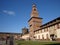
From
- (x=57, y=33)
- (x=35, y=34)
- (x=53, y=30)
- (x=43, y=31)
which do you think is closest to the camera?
(x=57, y=33)

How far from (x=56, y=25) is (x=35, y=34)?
20563 millimetres

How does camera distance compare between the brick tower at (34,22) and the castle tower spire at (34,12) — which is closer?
the brick tower at (34,22)

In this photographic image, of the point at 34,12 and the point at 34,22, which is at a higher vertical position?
the point at 34,12

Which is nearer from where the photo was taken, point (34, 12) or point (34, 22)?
point (34, 22)

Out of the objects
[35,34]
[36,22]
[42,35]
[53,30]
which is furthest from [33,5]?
[53,30]

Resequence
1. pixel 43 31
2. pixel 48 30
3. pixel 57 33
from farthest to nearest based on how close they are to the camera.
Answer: pixel 43 31 < pixel 48 30 < pixel 57 33

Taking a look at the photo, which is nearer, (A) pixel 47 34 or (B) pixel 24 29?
(A) pixel 47 34

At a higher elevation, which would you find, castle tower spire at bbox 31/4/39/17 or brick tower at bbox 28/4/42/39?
castle tower spire at bbox 31/4/39/17

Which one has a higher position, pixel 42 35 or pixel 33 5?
pixel 33 5

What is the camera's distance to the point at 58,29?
34688 millimetres

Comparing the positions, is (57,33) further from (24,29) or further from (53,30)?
(24,29)

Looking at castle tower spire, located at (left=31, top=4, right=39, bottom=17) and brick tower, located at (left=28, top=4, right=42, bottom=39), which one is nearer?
brick tower, located at (left=28, top=4, right=42, bottom=39)

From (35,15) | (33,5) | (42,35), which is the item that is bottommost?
(42,35)

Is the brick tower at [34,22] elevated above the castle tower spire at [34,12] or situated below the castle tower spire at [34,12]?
below
